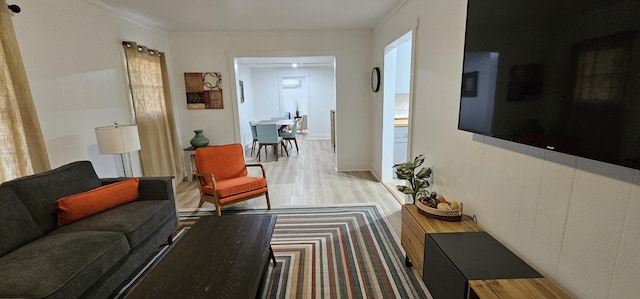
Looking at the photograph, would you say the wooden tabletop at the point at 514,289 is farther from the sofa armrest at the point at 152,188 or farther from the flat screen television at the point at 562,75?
the sofa armrest at the point at 152,188

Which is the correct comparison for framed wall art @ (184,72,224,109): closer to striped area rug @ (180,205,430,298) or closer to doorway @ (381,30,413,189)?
striped area rug @ (180,205,430,298)

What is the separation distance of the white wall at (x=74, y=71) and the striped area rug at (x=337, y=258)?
1349 millimetres

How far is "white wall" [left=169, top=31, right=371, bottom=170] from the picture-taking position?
4.45 m

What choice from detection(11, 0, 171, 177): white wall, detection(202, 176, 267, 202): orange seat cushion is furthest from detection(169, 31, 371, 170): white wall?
detection(202, 176, 267, 202): orange seat cushion

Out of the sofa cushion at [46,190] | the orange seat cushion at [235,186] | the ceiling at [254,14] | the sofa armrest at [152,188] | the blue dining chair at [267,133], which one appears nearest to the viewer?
the sofa cushion at [46,190]

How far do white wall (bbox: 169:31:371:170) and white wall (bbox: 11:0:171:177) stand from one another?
1134mm

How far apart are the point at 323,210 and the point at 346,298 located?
145 cm

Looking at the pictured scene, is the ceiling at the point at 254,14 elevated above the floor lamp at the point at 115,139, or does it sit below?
above

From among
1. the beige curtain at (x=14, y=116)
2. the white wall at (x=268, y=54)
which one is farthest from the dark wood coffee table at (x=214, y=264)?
the white wall at (x=268, y=54)

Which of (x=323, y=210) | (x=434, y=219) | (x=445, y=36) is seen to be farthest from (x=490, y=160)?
(x=323, y=210)

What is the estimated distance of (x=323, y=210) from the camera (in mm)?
3271

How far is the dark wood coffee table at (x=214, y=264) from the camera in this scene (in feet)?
4.54

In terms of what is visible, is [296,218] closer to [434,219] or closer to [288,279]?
[288,279]

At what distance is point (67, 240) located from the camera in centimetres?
173
